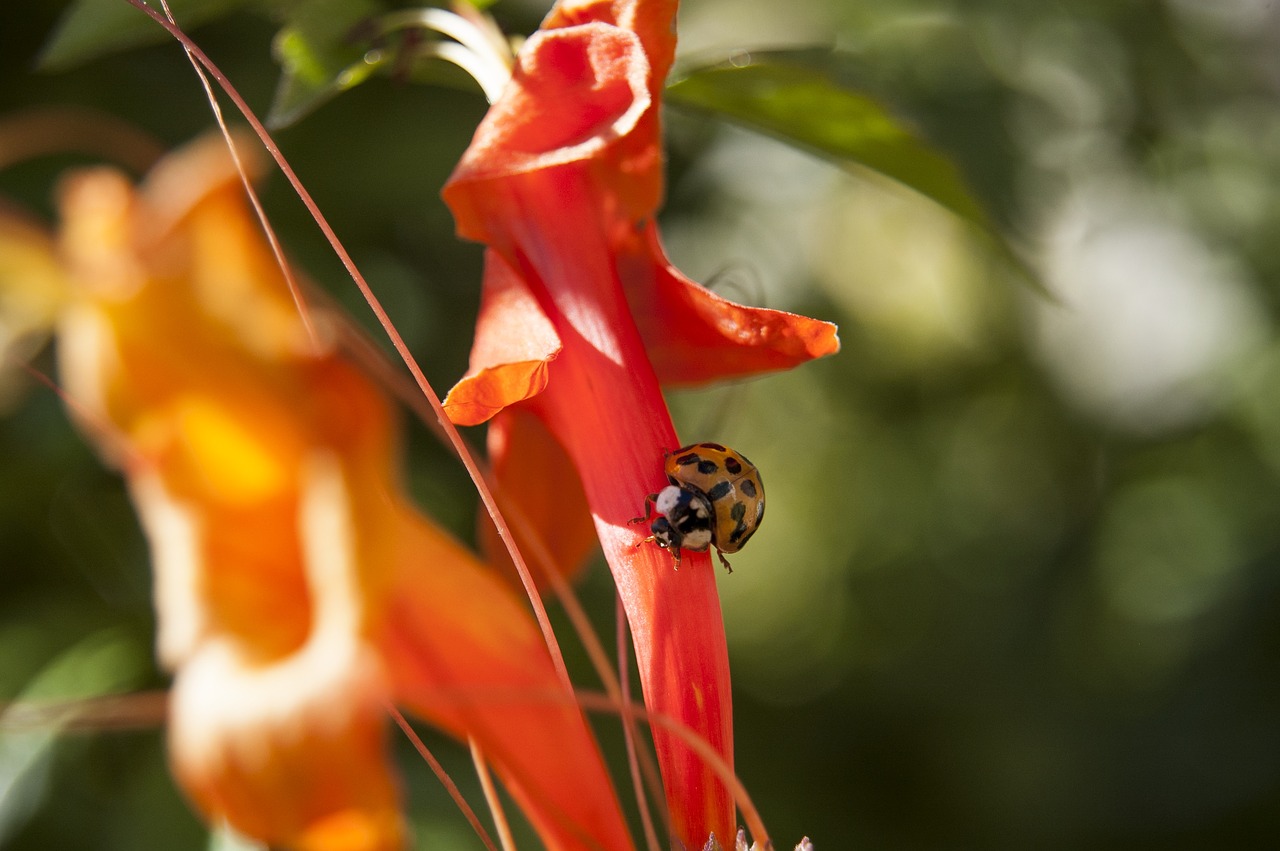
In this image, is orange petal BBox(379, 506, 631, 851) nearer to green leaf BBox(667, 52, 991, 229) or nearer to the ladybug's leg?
the ladybug's leg

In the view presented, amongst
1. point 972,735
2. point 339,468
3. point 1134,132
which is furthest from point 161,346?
point 972,735

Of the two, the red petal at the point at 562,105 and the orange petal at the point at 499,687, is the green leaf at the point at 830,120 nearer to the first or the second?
the red petal at the point at 562,105

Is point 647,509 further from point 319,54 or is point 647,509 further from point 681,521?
point 319,54

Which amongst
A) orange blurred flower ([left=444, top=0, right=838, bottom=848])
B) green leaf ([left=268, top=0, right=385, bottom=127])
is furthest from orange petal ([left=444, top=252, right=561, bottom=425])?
green leaf ([left=268, top=0, right=385, bottom=127])

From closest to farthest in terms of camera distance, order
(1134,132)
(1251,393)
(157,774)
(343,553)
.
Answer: (343,553)
(157,774)
(1134,132)
(1251,393)

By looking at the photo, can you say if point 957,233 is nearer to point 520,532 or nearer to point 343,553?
point 520,532
